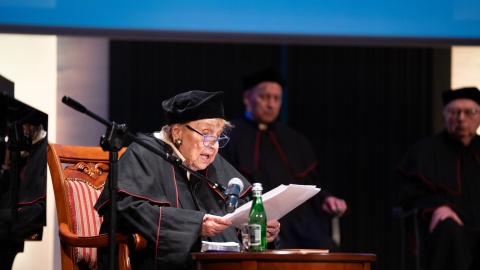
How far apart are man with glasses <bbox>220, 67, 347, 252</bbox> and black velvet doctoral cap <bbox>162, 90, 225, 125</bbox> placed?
2.56 m

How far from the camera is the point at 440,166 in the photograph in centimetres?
675

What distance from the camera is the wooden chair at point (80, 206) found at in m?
3.72

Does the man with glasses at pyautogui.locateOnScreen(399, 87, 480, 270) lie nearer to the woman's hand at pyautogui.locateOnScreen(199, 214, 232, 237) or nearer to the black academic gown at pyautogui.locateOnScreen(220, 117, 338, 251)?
the black academic gown at pyautogui.locateOnScreen(220, 117, 338, 251)

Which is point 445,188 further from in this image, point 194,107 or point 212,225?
point 212,225

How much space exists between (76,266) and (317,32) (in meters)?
2.65

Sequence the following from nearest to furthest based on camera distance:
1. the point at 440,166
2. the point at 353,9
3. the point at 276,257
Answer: the point at 276,257 → the point at 353,9 → the point at 440,166

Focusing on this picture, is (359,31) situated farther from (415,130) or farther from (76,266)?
(415,130)

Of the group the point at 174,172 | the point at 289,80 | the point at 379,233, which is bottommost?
the point at 379,233

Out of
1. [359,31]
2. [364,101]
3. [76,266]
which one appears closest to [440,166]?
[359,31]

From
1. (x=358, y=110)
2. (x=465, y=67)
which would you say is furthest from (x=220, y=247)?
(x=358, y=110)

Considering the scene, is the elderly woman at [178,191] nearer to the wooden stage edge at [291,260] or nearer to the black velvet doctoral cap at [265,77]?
the wooden stage edge at [291,260]

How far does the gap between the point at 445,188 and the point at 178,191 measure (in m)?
3.12

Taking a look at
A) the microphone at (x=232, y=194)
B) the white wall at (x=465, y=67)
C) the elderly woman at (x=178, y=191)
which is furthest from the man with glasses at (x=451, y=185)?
the microphone at (x=232, y=194)

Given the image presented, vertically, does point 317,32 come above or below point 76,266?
above
